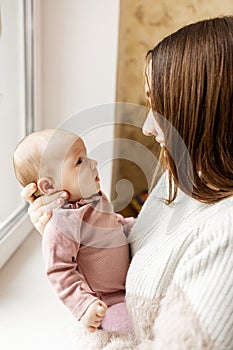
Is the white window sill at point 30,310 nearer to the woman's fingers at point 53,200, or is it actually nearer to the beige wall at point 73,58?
the woman's fingers at point 53,200

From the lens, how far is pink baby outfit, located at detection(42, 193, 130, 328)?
2.81ft

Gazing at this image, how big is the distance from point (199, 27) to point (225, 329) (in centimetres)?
49

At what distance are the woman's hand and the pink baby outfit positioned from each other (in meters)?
0.02

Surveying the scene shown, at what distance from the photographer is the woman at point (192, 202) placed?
0.67 m

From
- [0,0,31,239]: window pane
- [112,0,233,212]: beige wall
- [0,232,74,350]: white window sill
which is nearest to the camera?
[0,232,74,350]: white window sill

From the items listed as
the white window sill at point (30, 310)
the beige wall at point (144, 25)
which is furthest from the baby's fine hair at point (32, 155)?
the beige wall at point (144, 25)

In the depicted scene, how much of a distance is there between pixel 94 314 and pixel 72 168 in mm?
297

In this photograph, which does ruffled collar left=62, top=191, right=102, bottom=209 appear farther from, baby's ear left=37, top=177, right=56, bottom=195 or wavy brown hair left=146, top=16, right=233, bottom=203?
wavy brown hair left=146, top=16, right=233, bottom=203

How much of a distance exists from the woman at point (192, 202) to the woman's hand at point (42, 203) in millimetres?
202

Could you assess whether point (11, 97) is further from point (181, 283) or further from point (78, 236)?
point (181, 283)

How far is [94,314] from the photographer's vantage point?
2.74ft

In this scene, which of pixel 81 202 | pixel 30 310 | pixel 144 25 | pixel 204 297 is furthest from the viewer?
pixel 144 25

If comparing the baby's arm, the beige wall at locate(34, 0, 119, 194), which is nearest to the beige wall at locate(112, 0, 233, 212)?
the beige wall at locate(34, 0, 119, 194)

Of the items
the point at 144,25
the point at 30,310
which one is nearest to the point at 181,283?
the point at 30,310
